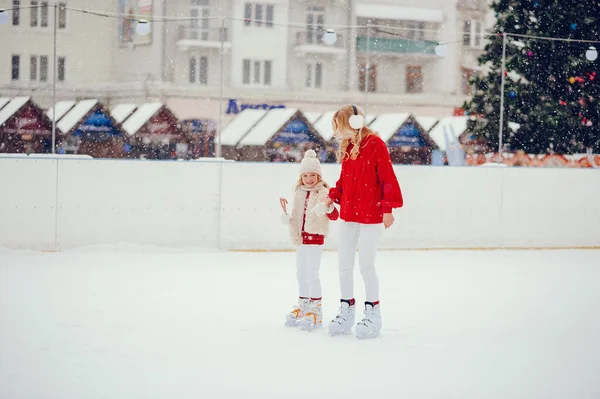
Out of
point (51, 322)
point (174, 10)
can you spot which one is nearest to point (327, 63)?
point (174, 10)

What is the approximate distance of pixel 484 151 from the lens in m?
14.0

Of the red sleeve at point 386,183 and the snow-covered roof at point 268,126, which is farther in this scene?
the snow-covered roof at point 268,126

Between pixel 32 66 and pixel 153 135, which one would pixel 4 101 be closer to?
pixel 32 66

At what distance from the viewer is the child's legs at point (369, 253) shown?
14.9 ft

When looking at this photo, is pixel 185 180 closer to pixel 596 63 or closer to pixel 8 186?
pixel 8 186

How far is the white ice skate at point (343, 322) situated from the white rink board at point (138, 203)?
3.84 m

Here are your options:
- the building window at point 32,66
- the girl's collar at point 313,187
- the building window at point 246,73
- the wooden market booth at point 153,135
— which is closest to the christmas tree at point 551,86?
the wooden market booth at point 153,135

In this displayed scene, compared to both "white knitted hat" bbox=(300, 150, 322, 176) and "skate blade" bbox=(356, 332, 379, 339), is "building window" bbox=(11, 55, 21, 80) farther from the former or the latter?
"skate blade" bbox=(356, 332, 379, 339)

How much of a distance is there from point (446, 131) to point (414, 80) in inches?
121

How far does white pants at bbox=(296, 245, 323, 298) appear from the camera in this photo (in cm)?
483

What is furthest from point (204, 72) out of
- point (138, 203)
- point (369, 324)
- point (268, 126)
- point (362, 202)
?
point (369, 324)

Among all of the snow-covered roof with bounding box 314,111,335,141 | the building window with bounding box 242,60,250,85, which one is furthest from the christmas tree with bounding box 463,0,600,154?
the building window with bounding box 242,60,250,85

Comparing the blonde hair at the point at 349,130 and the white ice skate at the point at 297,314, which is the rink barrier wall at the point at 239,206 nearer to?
the white ice skate at the point at 297,314

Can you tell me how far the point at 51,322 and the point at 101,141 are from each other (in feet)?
40.4
